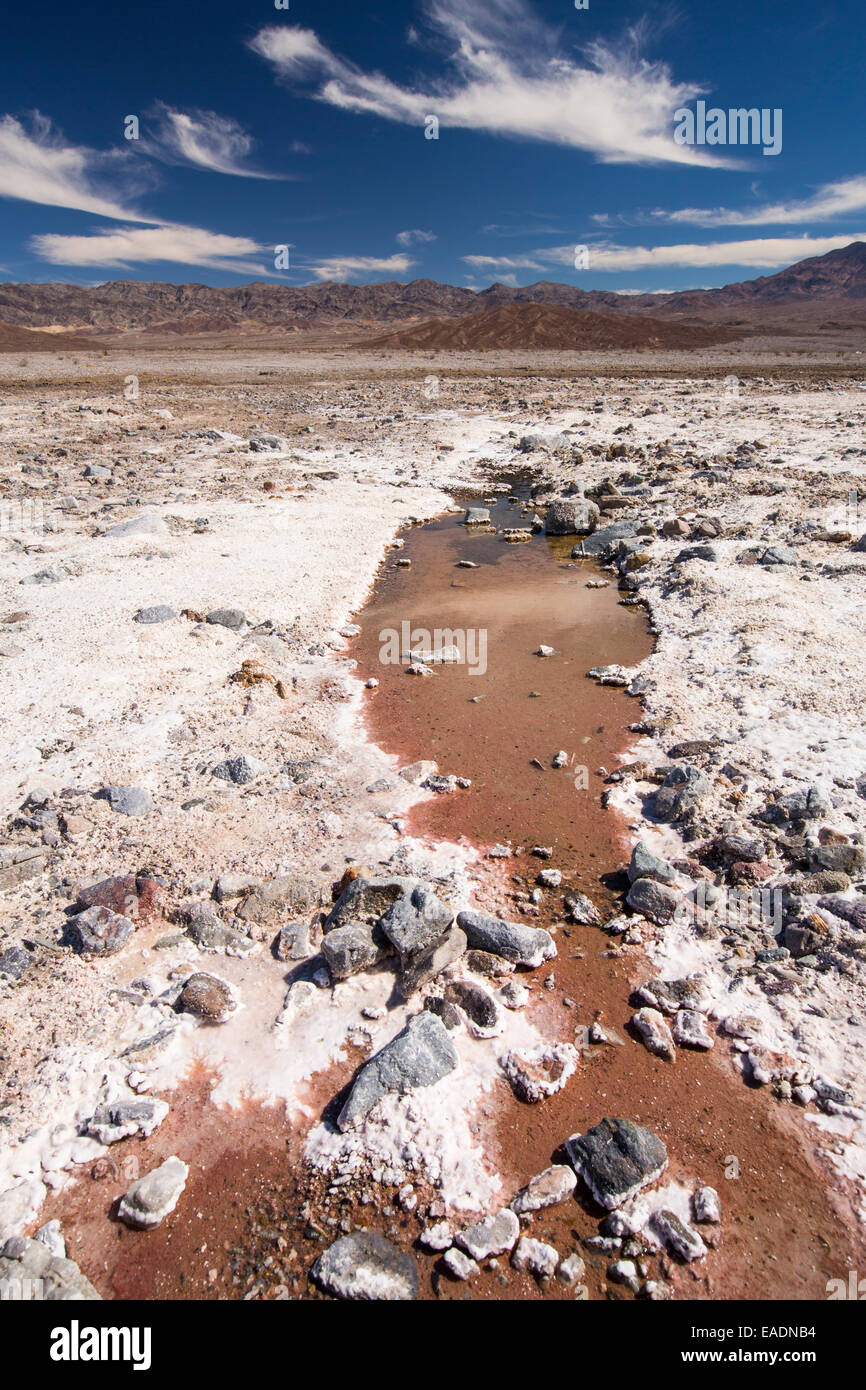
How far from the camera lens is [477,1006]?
3.79 meters

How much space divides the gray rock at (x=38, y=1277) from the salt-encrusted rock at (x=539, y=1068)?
201 cm

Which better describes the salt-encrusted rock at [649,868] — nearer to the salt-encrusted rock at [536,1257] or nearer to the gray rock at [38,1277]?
the salt-encrusted rock at [536,1257]

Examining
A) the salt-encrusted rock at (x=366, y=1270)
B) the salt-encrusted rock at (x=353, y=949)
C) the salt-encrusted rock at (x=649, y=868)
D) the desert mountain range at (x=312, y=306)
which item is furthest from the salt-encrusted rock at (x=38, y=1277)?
the desert mountain range at (x=312, y=306)

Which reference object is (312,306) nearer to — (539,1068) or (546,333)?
(546,333)

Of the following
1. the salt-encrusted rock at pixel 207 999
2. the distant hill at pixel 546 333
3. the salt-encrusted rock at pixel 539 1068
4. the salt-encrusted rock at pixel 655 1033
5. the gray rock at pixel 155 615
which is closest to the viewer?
the salt-encrusted rock at pixel 539 1068

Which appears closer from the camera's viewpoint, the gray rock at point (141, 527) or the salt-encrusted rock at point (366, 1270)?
the salt-encrusted rock at point (366, 1270)

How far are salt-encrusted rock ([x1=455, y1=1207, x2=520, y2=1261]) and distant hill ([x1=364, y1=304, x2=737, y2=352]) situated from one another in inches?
3055

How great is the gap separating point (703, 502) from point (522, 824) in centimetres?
1070

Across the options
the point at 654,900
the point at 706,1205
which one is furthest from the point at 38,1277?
the point at 654,900

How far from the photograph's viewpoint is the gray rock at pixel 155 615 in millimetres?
8359

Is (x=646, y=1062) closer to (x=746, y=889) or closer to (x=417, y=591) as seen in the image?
(x=746, y=889)

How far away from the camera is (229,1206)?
3004mm
